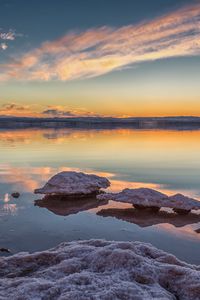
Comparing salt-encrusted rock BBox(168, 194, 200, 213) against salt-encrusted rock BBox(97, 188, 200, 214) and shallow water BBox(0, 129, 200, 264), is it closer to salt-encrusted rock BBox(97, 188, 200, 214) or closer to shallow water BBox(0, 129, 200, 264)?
salt-encrusted rock BBox(97, 188, 200, 214)

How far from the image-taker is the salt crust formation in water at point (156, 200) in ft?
37.0

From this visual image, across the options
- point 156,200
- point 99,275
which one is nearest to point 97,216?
point 156,200

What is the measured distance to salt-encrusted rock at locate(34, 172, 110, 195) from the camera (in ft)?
42.9

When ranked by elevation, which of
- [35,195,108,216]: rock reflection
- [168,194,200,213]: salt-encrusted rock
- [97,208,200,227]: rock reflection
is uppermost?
[168,194,200,213]: salt-encrusted rock

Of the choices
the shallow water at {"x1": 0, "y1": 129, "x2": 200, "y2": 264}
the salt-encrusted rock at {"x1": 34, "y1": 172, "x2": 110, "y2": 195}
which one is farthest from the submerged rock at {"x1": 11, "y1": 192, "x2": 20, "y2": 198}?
the salt-encrusted rock at {"x1": 34, "y1": 172, "x2": 110, "y2": 195}

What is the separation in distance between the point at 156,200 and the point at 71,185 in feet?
10.8

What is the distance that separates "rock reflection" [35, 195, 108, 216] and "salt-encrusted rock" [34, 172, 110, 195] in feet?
0.83

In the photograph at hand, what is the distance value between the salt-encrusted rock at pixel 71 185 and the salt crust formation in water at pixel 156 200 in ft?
5.46

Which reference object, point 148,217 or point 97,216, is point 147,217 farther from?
point 97,216

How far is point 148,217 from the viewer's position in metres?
10.9

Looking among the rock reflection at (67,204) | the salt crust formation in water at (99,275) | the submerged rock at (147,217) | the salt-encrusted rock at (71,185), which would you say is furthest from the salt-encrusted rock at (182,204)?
the salt crust formation in water at (99,275)

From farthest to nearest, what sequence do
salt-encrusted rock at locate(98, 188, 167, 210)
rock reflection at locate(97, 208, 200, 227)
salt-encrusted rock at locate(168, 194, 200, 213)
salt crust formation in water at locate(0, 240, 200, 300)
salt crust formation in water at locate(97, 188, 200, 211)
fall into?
1. salt-encrusted rock at locate(98, 188, 167, 210)
2. salt crust formation in water at locate(97, 188, 200, 211)
3. salt-encrusted rock at locate(168, 194, 200, 213)
4. rock reflection at locate(97, 208, 200, 227)
5. salt crust formation in water at locate(0, 240, 200, 300)

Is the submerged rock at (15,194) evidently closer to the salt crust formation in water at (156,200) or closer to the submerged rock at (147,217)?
the submerged rock at (147,217)

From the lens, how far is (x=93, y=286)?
4559 mm
